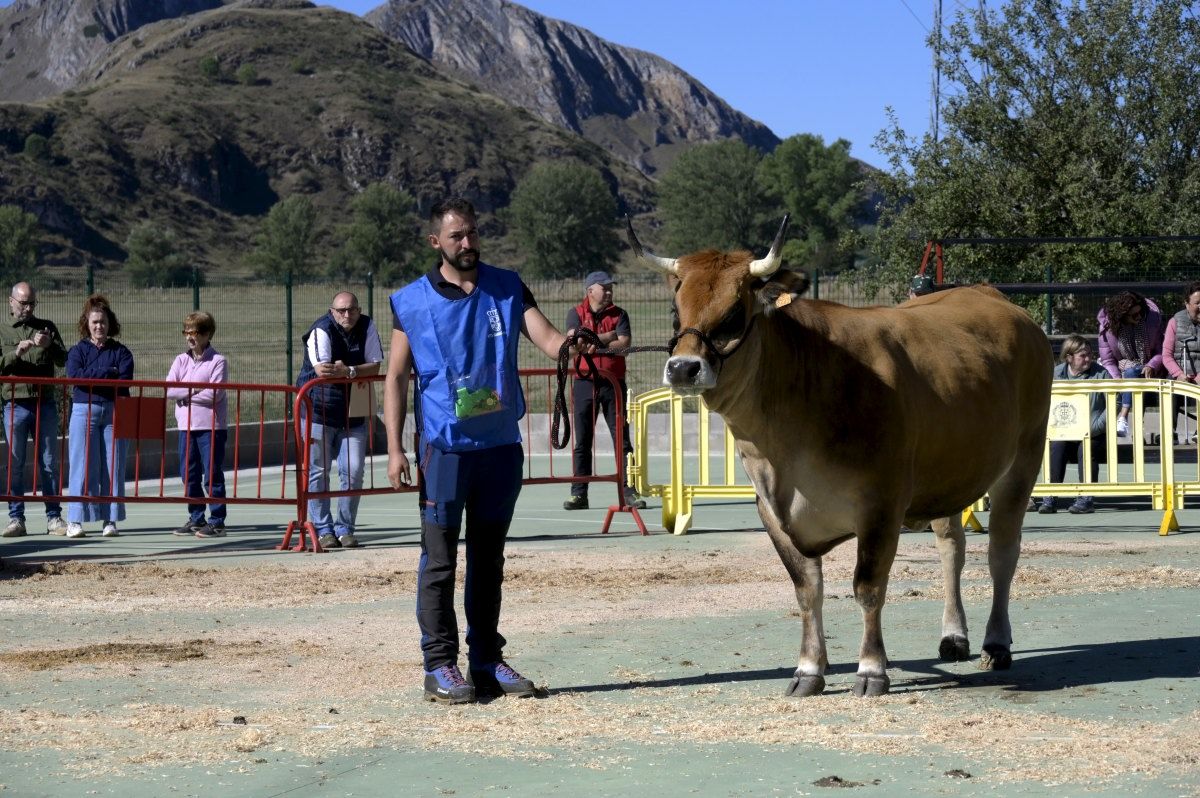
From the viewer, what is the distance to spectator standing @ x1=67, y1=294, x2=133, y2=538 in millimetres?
14664

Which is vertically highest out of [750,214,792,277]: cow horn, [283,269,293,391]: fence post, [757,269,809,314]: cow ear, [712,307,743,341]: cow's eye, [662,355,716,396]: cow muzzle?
[283,269,293,391]: fence post

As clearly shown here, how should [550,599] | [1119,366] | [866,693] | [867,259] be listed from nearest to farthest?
1. [866,693]
2. [550,599]
3. [1119,366]
4. [867,259]

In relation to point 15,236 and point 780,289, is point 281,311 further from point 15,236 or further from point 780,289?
point 15,236

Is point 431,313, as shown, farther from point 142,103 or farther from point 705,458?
point 142,103

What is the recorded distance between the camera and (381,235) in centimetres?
14925

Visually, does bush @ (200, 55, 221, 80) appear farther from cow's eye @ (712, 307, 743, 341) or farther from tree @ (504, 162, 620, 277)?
cow's eye @ (712, 307, 743, 341)

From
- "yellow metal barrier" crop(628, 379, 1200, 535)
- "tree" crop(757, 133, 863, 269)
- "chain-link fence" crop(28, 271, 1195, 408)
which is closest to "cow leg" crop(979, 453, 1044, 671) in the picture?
"yellow metal barrier" crop(628, 379, 1200, 535)

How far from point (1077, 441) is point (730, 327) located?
9.40 metres

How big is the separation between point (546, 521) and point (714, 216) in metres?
167

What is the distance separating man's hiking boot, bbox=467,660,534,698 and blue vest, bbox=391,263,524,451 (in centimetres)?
101

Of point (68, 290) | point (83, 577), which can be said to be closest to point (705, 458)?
point (83, 577)

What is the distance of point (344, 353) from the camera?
46.7 feet

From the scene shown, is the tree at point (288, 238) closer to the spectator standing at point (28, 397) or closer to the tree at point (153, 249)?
the tree at point (153, 249)

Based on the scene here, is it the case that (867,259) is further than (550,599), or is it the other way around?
(867,259)
